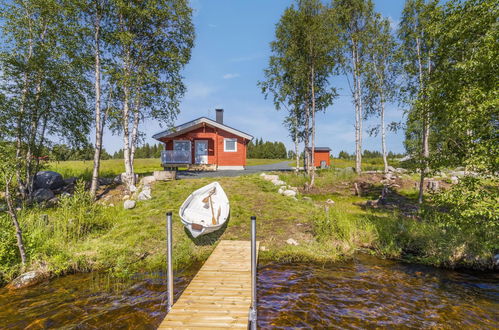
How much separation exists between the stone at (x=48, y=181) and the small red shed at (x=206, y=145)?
8.52 metres

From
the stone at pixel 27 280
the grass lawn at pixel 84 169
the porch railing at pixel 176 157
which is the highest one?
the porch railing at pixel 176 157

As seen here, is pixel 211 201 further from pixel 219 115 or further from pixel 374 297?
pixel 219 115

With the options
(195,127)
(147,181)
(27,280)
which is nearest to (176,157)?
(195,127)

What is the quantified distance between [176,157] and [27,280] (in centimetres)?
1602

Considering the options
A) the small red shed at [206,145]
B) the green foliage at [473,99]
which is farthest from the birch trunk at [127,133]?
the green foliage at [473,99]

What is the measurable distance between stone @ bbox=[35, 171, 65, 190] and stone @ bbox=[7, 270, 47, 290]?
9417mm

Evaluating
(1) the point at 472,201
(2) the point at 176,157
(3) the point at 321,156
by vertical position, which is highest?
(3) the point at 321,156

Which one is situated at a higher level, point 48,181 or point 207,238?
point 48,181

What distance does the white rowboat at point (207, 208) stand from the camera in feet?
25.8

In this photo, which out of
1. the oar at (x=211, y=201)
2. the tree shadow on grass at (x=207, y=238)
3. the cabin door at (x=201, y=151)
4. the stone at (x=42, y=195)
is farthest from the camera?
the cabin door at (x=201, y=151)

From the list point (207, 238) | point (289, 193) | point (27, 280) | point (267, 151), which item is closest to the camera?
point (27, 280)

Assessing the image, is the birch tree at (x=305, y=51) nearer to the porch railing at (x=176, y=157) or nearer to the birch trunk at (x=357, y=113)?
the birch trunk at (x=357, y=113)

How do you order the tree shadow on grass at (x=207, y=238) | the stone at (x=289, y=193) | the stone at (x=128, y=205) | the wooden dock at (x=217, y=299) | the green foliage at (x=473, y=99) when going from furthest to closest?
the stone at (x=289, y=193), the stone at (x=128, y=205), the tree shadow on grass at (x=207, y=238), the green foliage at (x=473, y=99), the wooden dock at (x=217, y=299)

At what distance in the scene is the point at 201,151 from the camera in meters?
21.5
